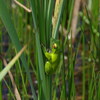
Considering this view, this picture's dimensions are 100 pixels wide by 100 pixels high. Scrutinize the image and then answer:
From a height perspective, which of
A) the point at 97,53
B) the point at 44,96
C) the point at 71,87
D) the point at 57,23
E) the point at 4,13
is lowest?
the point at 97,53

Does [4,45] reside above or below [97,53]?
below

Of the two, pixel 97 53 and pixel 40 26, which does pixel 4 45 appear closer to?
pixel 97 53

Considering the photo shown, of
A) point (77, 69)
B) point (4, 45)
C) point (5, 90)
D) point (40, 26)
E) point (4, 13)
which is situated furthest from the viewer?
point (4, 45)

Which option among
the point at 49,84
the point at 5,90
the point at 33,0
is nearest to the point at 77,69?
the point at 5,90

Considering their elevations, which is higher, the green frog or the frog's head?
the frog's head

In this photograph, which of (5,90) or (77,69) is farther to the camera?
(77,69)

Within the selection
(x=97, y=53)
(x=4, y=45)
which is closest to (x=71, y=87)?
(x=97, y=53)

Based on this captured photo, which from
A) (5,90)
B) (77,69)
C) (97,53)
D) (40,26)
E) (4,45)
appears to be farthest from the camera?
(4,45)

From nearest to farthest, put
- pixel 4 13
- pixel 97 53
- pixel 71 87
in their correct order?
pixel 4 13 → pixel 71 87 → pixel 97 53

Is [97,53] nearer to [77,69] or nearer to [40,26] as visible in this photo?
[77,69]

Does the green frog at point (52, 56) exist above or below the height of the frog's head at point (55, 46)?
below
